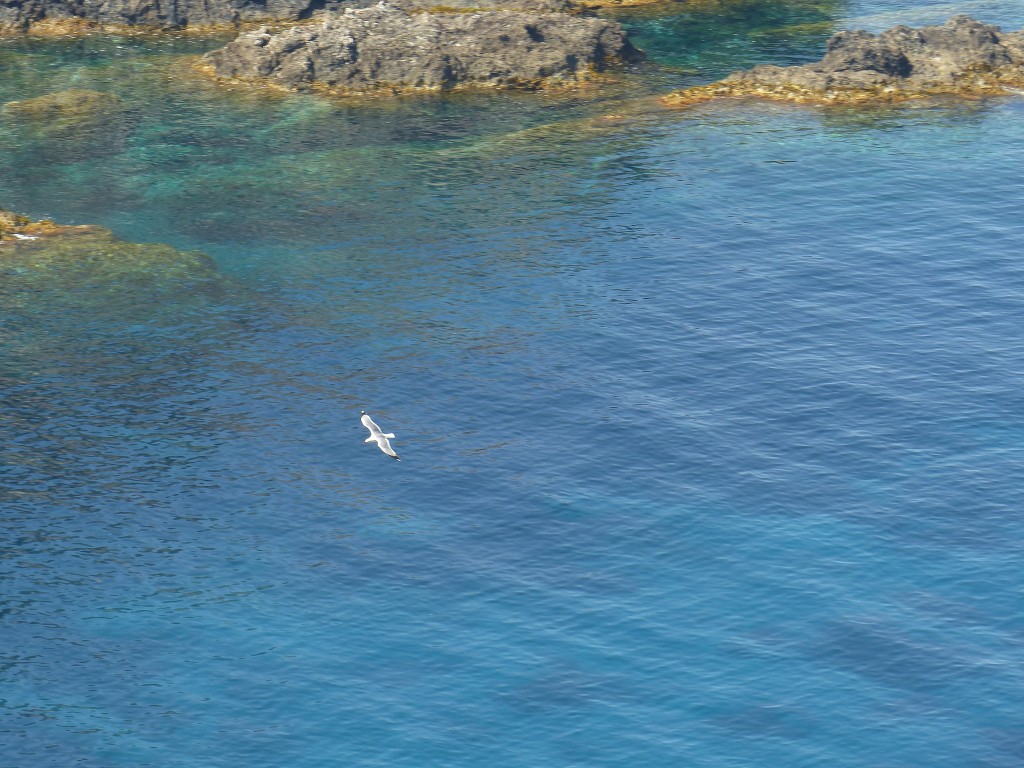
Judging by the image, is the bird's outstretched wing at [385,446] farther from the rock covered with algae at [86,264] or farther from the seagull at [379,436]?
the rock covered with algae at [86,264]

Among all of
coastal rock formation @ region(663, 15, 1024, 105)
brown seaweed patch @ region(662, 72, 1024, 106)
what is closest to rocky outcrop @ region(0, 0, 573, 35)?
brown seaweed patch @ region(662, 72, 1024, 106)

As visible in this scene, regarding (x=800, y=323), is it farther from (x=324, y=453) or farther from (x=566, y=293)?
(x=324, y=453)

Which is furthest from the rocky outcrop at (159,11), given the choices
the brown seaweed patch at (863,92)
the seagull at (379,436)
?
the seagull at (379,436)

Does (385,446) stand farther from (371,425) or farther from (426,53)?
(426,53)

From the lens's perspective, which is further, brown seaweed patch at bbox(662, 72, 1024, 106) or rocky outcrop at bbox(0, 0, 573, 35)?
rocky outcrop at bbox(0, 0, 573, 35)

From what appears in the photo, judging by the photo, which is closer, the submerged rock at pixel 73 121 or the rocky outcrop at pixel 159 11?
the submerged rock at pixel 73 121

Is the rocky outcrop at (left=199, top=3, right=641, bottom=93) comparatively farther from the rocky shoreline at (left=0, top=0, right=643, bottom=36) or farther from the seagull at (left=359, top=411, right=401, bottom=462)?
the seagull at (left=359, top=411, right=401, bottom=462)
